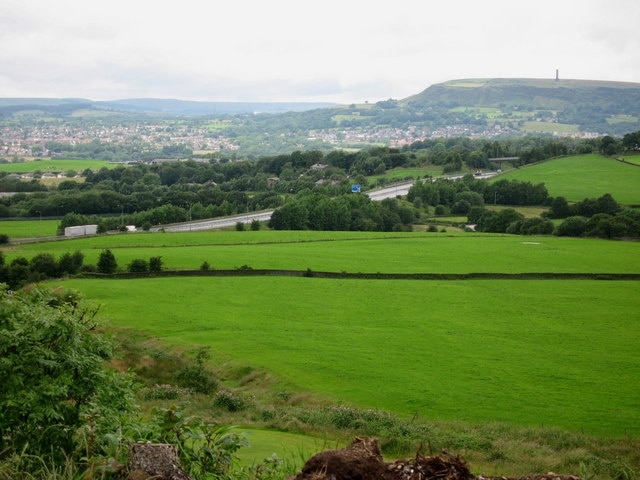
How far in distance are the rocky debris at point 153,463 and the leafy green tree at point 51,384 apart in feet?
9.32

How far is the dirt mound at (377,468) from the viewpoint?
21.8ft

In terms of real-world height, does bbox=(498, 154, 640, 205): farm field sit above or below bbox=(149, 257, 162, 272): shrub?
above

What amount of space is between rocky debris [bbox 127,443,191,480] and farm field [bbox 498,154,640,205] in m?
112

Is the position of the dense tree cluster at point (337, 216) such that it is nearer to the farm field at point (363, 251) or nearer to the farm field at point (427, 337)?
the farm field at point (363, 251)

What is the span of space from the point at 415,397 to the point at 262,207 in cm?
9047

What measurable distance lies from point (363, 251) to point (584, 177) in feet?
236

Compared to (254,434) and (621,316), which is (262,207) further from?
(254,434)

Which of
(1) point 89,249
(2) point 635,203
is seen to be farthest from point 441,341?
(2) point 635,203

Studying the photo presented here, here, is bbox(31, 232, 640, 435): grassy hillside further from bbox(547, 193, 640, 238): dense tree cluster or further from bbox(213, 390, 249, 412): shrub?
bbox(547, 193, 640, 238): dense tree cluster

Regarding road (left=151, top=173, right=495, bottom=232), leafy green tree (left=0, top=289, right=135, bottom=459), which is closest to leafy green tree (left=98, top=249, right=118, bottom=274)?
road (left=151, top=173, right=495, bottom=232)

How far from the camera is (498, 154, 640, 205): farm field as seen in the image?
385ft

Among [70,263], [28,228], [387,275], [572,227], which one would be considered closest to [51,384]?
[387,275]

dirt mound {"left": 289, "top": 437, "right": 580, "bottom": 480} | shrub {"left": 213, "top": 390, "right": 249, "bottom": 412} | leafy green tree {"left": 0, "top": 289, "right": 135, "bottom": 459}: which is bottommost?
shrub {"left": 213, "top": 390, "right": 249, "bottom": 412}

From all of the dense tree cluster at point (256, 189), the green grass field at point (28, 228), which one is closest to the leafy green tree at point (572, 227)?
the dense tree cluster at point (256, 189)
